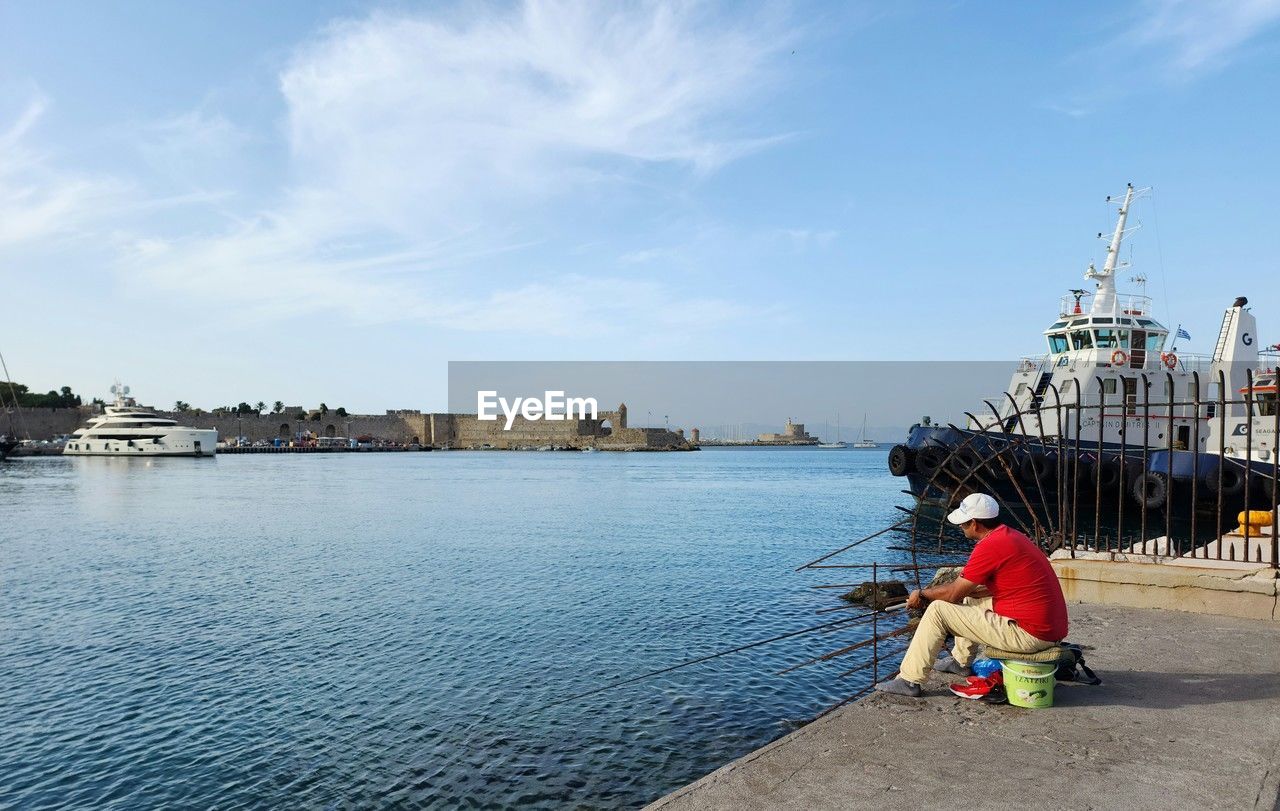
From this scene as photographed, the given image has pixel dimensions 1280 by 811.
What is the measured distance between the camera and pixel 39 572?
18.4 meters

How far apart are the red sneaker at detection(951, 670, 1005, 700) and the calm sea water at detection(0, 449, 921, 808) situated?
2.68 meters

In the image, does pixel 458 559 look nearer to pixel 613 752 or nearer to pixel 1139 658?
pixel 613 752

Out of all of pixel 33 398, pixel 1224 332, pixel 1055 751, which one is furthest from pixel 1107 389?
pixel 33 398

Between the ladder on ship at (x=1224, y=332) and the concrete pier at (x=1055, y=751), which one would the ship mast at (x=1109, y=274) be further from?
the concrete pier at (x=1055, y=751)

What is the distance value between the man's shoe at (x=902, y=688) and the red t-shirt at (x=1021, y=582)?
2.83 ft

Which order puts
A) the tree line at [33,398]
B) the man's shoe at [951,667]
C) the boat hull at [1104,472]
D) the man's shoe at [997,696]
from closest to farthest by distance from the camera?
1. the man's shoe at [997,696]
2. the man's shoe at [951,667]
3. the boat hull at [1104,472]
4. the tree line at [33,398]

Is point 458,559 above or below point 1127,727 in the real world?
below

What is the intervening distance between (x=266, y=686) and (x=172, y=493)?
40.0m

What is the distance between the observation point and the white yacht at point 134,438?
87.1 metres

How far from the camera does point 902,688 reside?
18.7ft

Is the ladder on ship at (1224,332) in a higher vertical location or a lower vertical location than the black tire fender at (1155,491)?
higher

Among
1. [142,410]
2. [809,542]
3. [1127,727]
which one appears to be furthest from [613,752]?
[142,410]

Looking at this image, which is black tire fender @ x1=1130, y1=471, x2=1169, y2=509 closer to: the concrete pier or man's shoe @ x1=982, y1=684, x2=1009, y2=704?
the concrete pier

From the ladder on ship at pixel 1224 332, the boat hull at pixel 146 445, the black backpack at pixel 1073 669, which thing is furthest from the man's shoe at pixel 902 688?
the boat hull at pixel 146 445
